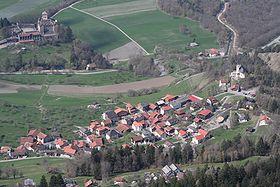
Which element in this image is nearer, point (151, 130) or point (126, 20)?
point (151, 130)

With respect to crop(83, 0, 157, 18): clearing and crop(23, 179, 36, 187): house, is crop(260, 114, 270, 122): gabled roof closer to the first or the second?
crop(23, 179, 36, 187): house

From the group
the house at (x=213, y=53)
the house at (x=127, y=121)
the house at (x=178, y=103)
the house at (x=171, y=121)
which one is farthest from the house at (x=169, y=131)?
the house at (x=213, y=53)

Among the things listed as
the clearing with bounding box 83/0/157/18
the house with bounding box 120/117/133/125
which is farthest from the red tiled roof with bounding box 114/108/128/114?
the clearing with bounding box 83/0/157/18

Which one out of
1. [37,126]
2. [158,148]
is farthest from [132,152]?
[37,126]

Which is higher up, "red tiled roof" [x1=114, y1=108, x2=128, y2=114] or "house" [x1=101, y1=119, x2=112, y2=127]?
"red tiled roof" [x1=114, y1=108, x2=128, y2=114]

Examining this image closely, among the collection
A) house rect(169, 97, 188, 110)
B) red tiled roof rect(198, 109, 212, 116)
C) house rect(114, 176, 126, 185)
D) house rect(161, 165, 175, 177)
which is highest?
house rect(161, 165, 175, 177)

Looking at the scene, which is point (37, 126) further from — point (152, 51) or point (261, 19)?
point (261, 19)

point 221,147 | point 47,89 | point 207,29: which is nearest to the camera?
point 221,147
